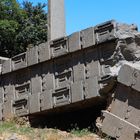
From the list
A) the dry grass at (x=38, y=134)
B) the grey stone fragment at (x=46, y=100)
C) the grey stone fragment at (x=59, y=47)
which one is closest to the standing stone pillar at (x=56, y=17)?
the grey stone fragment at (x=59, y=47)

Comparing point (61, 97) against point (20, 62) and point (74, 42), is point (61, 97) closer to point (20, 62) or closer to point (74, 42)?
point (74, 42)

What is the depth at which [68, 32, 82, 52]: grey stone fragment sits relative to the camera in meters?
11.8

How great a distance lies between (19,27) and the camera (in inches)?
1047

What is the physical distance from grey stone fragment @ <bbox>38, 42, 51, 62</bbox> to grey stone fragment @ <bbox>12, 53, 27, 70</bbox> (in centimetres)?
63

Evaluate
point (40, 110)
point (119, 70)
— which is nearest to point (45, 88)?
point (40, 110)

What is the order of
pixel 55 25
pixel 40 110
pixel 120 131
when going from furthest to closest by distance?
pixel 55 25
pixel 40 110
pixel 120 131

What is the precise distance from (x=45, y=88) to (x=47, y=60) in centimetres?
77

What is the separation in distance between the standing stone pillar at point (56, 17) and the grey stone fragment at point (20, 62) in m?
1.88

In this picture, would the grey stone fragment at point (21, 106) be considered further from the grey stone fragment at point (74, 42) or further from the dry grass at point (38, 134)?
the grey stone fragment at point (74, 42)

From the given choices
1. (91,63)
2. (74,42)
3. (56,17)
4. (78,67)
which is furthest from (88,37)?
(56,17)

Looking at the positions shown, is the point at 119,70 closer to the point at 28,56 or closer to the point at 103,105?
the point at 103,105

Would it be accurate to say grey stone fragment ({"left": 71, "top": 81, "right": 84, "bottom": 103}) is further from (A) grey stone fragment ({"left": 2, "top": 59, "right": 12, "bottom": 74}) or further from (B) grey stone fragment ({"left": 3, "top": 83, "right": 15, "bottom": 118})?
(A) grey stone fragment ({"left": 2, "top": 59, "right": 12, "bottom": 74})

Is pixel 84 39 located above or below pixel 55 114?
above

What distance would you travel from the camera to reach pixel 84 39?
38.4 feet
